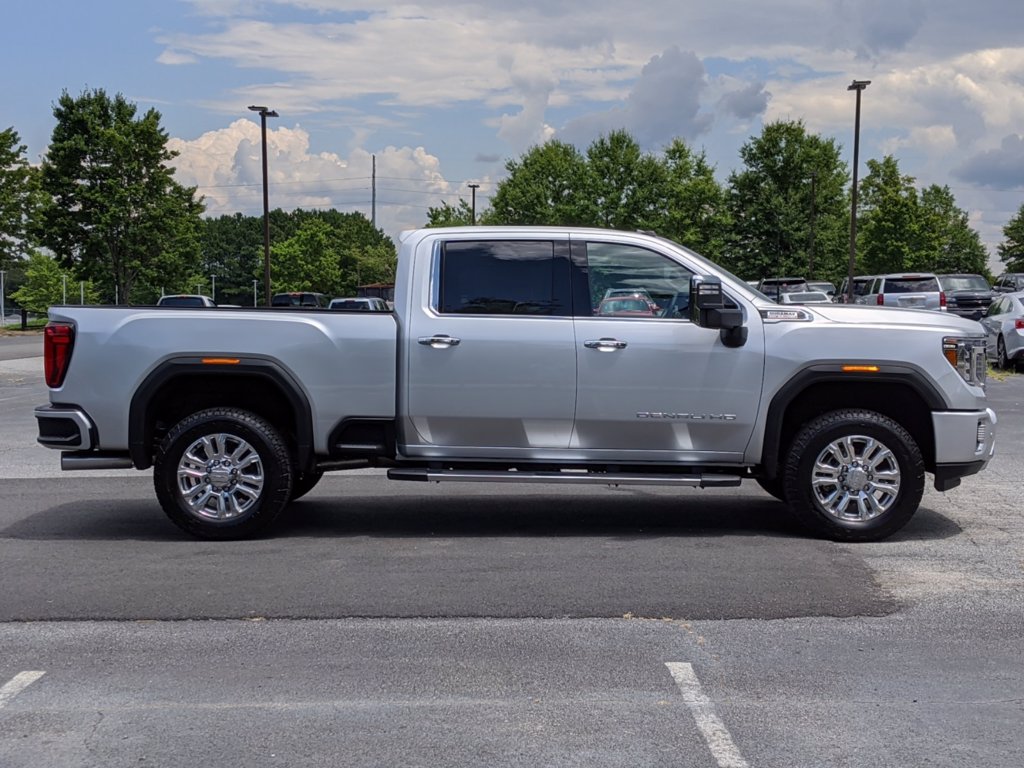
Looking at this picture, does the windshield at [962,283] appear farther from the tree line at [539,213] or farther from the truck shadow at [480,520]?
the tree line at [539,213]

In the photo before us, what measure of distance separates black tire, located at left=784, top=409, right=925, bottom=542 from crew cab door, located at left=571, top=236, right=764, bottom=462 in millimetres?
449

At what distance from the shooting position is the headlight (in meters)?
7.53

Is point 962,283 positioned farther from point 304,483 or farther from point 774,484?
point 304,483

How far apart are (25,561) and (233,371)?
1.75 metres

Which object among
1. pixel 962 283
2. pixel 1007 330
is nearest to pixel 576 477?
pixel 1007 330

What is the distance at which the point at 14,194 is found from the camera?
2265 inches

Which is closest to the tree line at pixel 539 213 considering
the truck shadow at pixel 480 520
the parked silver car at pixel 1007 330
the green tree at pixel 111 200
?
the green tree at pixel 111 200

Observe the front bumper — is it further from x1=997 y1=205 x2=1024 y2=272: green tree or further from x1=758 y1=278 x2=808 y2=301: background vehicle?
x1=997 y1=205 x2=1024 y2=272: green tree

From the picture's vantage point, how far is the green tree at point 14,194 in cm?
5691

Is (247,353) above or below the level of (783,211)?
below

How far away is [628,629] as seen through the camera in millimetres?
5602

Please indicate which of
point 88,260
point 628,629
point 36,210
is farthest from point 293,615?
point 36,210

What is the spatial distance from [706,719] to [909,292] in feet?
91.2

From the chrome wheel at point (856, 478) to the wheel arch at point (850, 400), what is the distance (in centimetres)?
33
